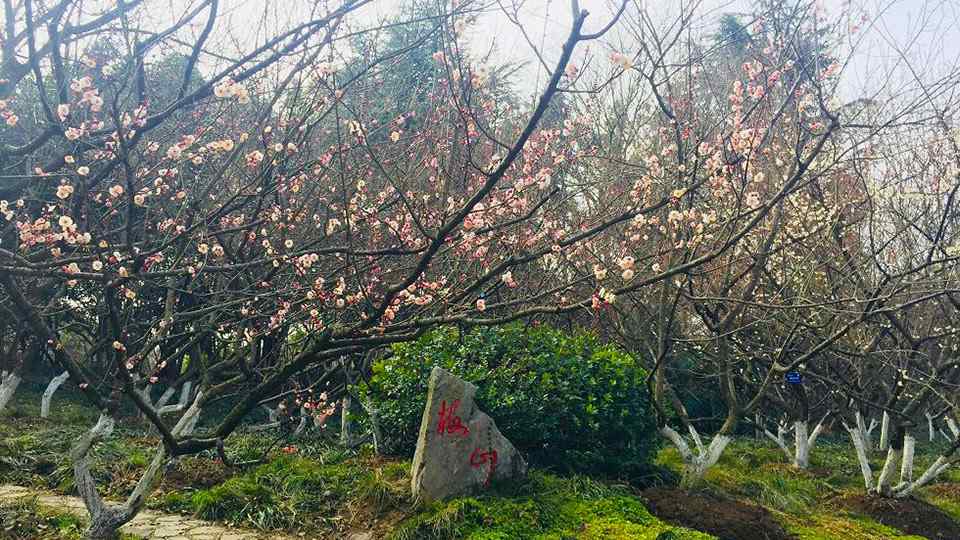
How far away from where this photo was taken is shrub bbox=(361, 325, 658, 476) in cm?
662

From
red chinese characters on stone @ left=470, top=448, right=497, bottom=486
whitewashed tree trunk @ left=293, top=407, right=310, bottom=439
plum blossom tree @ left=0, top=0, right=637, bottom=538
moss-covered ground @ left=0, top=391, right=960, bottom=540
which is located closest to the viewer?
plum blossom tree @ left=0, top=0, right=637, bottom=538

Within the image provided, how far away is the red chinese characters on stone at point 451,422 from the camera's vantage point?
232 inches

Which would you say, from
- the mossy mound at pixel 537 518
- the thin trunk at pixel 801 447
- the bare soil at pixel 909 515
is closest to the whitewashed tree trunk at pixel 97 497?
the mossy mound at pixel 537 518

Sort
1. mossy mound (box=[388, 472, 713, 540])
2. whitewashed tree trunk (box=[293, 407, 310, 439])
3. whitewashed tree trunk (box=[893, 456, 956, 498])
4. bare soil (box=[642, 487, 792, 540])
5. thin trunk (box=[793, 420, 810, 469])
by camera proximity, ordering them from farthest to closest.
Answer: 1. thin trunk (box=[793, 420, 810, 469])
2. whitewashed tree trunk (box=[293, 407, 310, 439])
3. whitewashed tree trunk (box=[893, 456, 956, 498])
4. bare soil (box=[642, 487, 792, 540])
5. mossy mound (box=[388, 472, 713, 540])

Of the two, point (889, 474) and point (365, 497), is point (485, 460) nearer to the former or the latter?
point (365, 497)

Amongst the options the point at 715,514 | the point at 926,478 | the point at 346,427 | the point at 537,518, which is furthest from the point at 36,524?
the point at 926,478

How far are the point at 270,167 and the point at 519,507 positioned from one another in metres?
3.34

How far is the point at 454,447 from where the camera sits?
5.91 meters

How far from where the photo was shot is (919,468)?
1040 centimetres

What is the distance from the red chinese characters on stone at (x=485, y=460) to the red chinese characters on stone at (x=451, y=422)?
0.20m

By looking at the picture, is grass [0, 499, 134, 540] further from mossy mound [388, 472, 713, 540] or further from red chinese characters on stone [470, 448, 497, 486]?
red chinese characters on stone [470, 448, 497, 486]

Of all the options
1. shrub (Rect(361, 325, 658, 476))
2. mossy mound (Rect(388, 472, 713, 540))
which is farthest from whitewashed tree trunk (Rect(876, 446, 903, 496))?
mossy mound (Rect(388, 472, 713, 540))

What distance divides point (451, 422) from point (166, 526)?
260 centimetres

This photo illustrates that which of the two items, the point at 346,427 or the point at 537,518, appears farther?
the point at 346,427
